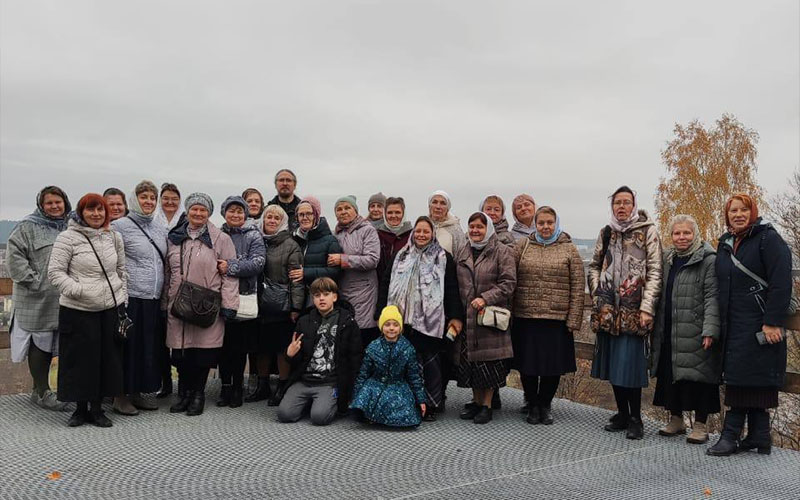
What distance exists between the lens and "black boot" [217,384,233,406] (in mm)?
5381

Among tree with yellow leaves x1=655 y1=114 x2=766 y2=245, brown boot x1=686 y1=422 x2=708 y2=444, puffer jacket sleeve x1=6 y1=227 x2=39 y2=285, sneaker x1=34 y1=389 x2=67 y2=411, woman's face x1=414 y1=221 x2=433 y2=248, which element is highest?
tree with yellow leaves x1=655 y1=114 x2=766 y2=245

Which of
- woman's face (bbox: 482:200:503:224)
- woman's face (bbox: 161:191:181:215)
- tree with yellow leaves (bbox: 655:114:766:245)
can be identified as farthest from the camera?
tree with yellow leaves (bbox: 655:114:766:245)

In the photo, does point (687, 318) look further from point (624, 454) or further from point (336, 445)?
point (336, 445)

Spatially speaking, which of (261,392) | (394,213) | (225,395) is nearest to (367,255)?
(394,213)

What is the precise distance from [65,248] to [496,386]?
10.9ft

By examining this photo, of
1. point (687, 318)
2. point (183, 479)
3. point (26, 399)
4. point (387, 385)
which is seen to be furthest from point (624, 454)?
point (26, 399)

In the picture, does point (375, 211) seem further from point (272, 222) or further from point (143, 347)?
point (143, 347)

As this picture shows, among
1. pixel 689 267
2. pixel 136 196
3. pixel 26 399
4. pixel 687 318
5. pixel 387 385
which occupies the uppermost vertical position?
pixel 136 196

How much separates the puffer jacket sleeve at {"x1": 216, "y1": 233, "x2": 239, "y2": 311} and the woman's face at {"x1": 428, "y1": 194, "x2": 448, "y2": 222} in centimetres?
166

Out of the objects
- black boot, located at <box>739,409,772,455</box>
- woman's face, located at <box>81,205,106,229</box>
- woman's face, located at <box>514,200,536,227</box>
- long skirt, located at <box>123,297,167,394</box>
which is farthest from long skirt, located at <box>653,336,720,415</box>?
woman's face, located at <box>81,205,106,229</box>

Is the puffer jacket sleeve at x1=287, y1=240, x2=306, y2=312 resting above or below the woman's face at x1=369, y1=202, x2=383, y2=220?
below

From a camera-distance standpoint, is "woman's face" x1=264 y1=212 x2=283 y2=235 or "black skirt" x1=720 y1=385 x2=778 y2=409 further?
"woman's face" x1=264 y1=212 x2=283 y2=235

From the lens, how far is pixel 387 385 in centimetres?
486

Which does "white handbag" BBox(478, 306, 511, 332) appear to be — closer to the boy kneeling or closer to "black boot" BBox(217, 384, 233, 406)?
the boy kneeling
